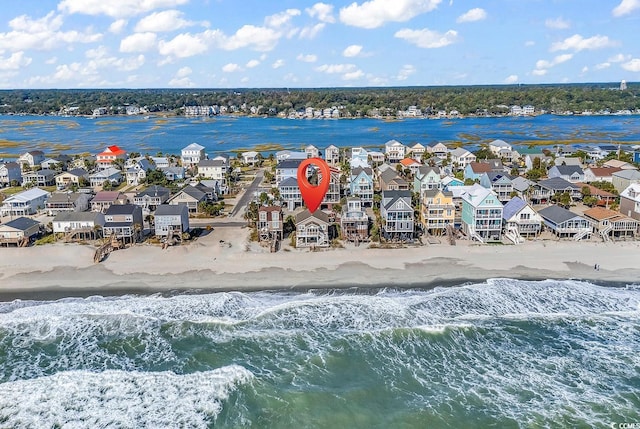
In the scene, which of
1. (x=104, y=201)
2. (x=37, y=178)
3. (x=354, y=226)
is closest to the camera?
(x=354, y=226)

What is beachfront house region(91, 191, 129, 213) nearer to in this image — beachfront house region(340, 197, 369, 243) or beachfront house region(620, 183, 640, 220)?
beachfront house region(340, 197, 369, 243)

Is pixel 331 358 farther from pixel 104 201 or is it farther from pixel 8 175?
pixel 8 175

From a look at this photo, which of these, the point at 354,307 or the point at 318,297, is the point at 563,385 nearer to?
the point at 354,307

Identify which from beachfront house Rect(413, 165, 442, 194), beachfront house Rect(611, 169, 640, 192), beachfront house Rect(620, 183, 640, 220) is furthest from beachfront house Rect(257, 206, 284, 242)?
beachfront house Rect(611, 169, 640, 192)

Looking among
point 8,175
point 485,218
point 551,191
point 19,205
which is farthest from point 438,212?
point 8,175

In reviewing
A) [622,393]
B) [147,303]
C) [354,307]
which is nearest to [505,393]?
[622,393]

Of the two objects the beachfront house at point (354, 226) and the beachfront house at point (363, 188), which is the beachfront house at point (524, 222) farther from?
the beachfront house at point (363, 188)

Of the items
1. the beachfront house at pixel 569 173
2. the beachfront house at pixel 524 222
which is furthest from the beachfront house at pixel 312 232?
the beachfront house at pixel 569 173
